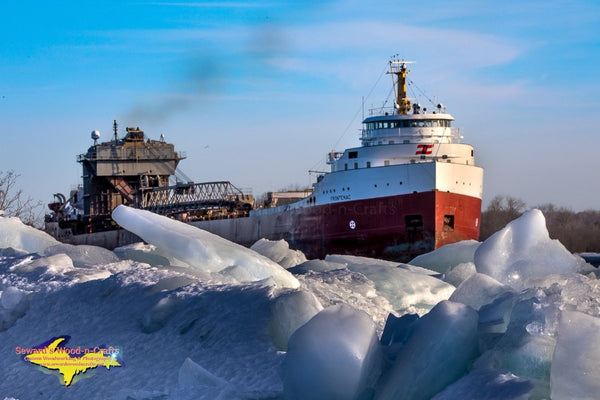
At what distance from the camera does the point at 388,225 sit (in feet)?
97.2

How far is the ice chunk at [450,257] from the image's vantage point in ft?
38.1

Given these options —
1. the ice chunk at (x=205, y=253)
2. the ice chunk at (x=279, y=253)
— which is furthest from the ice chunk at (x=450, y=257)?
the ice chunk at (x=205, y=253)

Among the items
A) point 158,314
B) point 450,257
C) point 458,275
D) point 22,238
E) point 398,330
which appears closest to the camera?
point 398,330

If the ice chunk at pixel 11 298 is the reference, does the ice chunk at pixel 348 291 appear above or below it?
below

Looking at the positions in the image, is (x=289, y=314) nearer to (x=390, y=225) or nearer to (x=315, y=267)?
(x=315, y=267)

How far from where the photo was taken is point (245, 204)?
38.6 metres

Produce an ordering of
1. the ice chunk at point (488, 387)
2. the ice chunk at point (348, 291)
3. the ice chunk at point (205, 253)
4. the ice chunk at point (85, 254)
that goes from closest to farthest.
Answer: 1. the ice chunk at point (488, 387)
2. the ice chunk at point (348, 291)
3. the ice chunk at point (205, 253)
4. the ice chunk at point (85, 254)

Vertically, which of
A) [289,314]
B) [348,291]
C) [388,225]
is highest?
[289,314]

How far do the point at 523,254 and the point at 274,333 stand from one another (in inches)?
149

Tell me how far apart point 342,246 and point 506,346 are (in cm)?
2680

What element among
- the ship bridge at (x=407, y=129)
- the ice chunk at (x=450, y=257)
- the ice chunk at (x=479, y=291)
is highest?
the ship bridge at (x=407, y=129)

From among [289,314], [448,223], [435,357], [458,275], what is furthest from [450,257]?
→ [448,223]

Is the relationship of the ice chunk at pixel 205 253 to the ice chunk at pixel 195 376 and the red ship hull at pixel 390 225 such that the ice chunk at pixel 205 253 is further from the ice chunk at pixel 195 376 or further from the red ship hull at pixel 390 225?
the red ship hull at pixel 390 225

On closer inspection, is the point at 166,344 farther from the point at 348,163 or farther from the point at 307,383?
the point at 348,163
